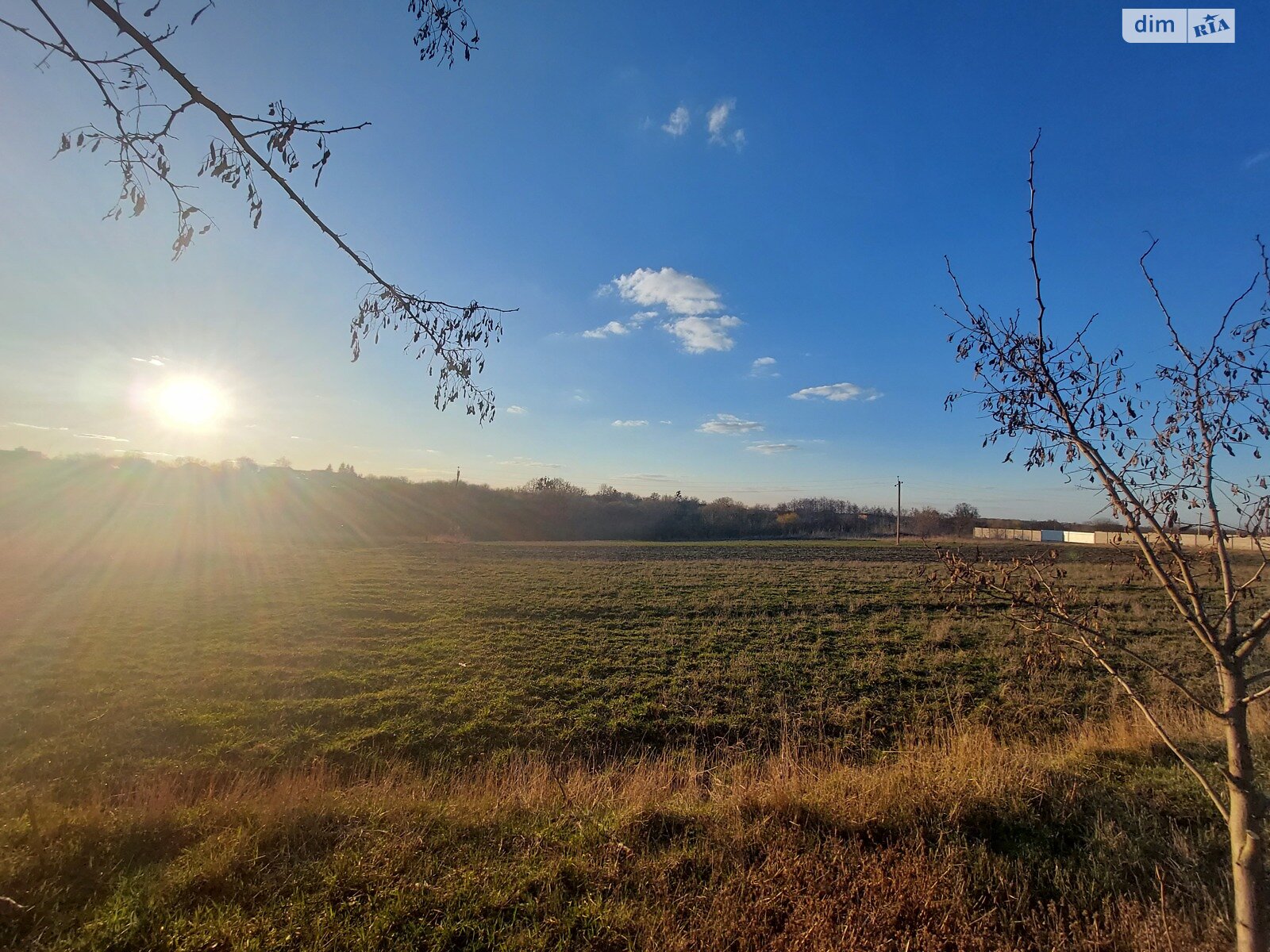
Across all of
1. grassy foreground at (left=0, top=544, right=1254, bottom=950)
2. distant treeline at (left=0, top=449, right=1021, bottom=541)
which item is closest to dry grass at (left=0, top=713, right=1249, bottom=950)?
grassy foreground at (left=0, top=544, right=1254, bottom=950)

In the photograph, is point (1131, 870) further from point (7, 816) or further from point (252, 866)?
point (7, 816)

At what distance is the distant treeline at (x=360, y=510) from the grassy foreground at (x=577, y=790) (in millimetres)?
30243

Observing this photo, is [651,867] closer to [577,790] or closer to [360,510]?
[577,790]

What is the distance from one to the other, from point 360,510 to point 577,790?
6869 centimetres

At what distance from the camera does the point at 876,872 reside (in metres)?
3.50

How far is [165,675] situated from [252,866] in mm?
10059

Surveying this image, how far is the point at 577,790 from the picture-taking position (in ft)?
17.0

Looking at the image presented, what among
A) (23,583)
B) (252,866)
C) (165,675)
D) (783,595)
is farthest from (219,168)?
(23,583)

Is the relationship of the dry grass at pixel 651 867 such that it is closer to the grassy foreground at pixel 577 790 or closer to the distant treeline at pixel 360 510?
the grassy foreground at pixel 577 790

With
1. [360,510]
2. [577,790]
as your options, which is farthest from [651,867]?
[360,510]

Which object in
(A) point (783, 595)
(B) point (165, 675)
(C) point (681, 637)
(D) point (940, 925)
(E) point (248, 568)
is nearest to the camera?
(D) point (940, 925)

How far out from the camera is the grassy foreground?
3.16m

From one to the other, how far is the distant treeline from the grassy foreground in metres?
30.2

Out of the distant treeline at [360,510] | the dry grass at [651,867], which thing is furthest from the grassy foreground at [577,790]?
the distant treeline at [360,510]
